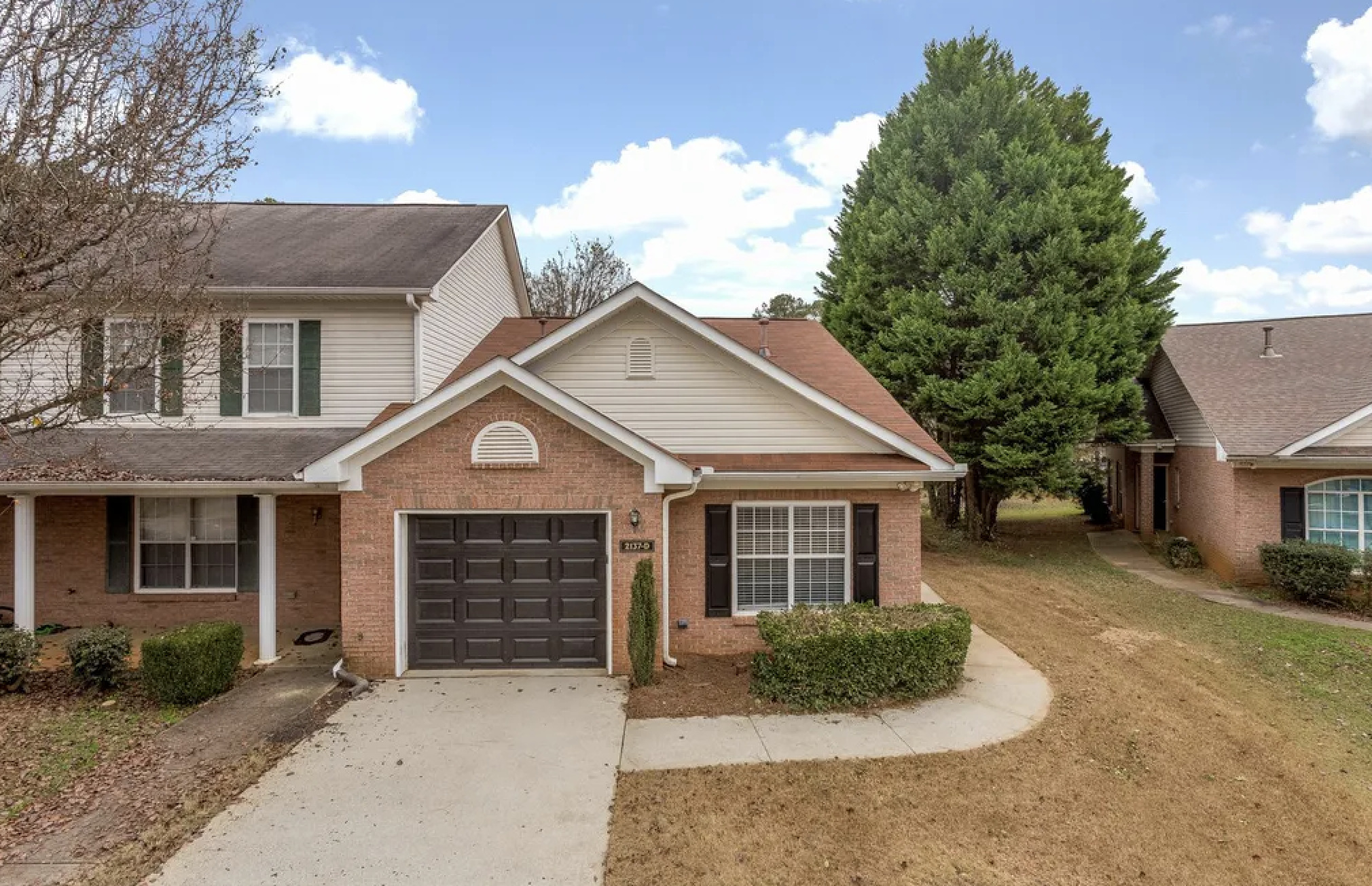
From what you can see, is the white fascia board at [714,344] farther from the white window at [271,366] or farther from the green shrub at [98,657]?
the green shrub at [98,657]

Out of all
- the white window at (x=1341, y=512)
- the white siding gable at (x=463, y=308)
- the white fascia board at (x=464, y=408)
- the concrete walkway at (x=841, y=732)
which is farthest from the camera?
the white window at (x=1341, y=512)

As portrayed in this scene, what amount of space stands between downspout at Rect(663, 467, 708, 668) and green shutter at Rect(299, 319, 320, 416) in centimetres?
631

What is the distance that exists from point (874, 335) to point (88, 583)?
62.7 ft

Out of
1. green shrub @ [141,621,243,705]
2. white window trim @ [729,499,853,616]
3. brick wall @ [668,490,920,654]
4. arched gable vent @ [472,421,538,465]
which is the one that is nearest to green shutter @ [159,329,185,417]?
green shrub @ [141,621,243,705]

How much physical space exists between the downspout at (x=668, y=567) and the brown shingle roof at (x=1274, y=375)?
43.4 feet

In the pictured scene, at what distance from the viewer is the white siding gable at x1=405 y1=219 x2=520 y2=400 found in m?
11.1

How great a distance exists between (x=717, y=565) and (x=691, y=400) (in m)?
2.58

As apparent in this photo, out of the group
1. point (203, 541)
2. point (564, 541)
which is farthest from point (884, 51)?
point (203, 541)

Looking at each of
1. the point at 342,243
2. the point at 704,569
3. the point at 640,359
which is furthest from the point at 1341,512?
the point at 342,243

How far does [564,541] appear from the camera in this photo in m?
8.56

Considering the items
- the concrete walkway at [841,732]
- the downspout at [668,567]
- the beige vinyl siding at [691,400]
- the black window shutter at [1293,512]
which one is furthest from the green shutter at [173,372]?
the black window shutter at [1293,512]

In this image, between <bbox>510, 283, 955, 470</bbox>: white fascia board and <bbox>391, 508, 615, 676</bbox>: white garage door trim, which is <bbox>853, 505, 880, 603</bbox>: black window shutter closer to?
<bbox>510, 283, 955, 470</bbox>: white fascia board

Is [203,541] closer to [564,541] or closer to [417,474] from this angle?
[417,474]

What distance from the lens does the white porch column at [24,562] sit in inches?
358
